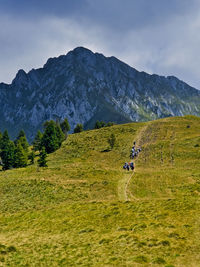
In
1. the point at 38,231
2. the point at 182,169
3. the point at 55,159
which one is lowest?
the point at 38,231

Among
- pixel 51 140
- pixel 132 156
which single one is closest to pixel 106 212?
pixel 132 156

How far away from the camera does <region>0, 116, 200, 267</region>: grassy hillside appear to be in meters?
15.8

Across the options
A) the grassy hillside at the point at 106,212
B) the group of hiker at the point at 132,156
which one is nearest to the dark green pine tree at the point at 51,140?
the grassy hillside at the point at 106,212

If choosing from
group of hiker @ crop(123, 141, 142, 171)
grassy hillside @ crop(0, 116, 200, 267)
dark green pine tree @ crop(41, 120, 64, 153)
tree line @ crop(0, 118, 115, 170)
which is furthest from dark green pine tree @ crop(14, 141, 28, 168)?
group of hiker @ crop(123, 141, 142, 171)

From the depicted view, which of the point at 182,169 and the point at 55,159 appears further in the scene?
the point at 55,159

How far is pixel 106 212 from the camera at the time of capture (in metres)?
26.4

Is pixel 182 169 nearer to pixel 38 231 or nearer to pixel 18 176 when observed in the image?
pixel 38 231

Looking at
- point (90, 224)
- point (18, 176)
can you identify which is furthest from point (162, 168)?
point (18, 176)

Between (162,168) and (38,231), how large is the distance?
118ft

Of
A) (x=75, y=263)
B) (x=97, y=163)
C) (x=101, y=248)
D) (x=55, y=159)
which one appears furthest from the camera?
(x=55, y=159)

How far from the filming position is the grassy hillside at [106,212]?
15.8 m

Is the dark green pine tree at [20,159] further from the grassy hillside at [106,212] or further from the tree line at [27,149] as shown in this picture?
the grassy hillside at [106,212]

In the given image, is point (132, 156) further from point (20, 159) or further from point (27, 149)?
point (27, 149)

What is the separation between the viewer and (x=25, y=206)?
3247cm
